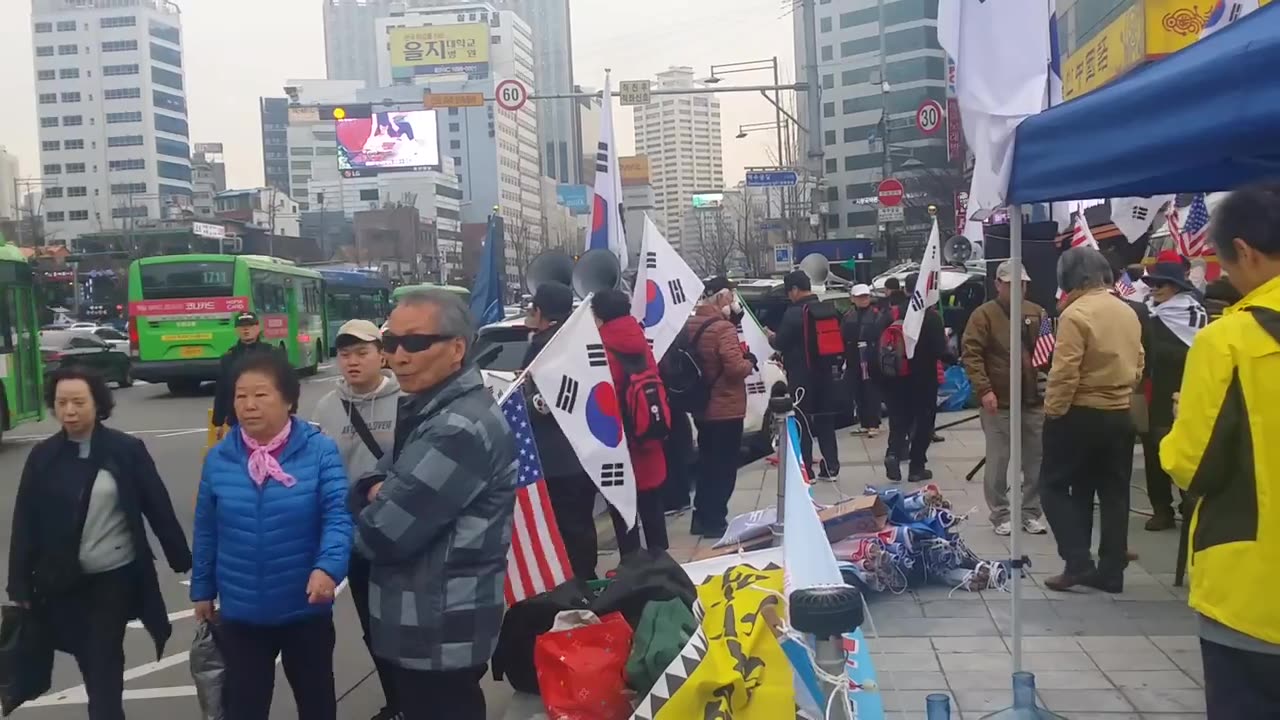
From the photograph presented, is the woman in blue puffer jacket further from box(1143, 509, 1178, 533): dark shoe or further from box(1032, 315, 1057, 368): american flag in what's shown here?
box(1143, 509, 1178, 533): dark shoe

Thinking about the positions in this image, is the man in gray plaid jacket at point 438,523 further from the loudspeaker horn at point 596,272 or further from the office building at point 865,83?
the office building at point 865,83

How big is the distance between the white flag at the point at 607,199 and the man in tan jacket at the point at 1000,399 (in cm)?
279

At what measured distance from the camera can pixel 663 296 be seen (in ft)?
26.2

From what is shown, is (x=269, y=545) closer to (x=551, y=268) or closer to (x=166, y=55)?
(x=551, y=268)

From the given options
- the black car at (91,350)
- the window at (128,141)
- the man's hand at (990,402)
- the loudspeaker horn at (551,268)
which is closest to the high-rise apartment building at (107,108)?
the window at (128,141)

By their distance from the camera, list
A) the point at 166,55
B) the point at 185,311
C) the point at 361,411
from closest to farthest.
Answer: the point at 361,411, the point at 185,311, the point at 166,55

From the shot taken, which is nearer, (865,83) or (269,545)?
(269,545)

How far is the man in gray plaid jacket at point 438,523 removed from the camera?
3354 millimetres

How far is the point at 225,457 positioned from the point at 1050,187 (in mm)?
3275

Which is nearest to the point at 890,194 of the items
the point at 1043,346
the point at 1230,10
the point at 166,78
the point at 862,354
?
the point at 862,354

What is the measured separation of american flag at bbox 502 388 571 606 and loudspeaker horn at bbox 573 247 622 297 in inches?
95.7

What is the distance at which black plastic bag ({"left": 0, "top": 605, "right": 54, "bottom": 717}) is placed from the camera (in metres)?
4.54

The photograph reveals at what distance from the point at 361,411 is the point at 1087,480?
4174 mm

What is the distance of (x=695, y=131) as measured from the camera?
151 m
